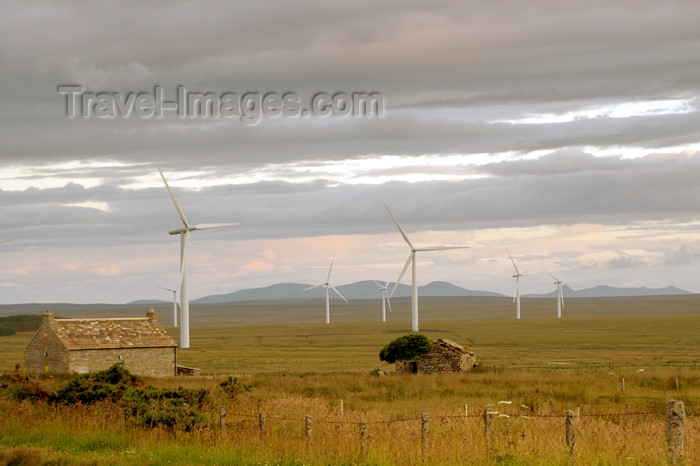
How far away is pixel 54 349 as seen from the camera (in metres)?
57.7

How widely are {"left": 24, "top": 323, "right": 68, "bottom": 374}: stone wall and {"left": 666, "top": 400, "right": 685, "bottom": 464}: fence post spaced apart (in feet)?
161

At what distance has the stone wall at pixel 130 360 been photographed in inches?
2223

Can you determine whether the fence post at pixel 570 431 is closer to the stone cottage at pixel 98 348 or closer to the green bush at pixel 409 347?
the green bush at pixel 409 347

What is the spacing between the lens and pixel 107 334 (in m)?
59.0

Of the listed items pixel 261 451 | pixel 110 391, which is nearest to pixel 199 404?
pixel 110 391

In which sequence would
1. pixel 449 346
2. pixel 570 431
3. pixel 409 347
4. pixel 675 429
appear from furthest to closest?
pixel 409 347 → pixel 449 346 → pixel 570 431 → pixel 675 429

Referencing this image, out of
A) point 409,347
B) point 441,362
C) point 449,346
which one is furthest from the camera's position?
point 409,347

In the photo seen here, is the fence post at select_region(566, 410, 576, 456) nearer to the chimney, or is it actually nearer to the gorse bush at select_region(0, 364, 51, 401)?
the gorse bush at select_region(0, 364, 51, 401)

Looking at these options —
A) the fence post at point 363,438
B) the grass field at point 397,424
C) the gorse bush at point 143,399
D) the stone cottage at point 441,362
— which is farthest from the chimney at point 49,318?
the fence post at point 363,438

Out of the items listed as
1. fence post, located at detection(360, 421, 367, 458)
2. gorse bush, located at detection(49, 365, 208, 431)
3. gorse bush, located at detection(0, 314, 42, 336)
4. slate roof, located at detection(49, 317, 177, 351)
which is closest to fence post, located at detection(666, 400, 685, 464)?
fence post, located at detection(360, 421, 367, 458)

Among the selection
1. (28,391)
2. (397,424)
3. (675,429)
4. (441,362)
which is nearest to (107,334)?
(441,362)

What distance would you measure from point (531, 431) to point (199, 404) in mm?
9773

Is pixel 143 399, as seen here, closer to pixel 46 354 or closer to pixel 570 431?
pixel 570 431

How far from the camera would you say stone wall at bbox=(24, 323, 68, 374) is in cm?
5662
